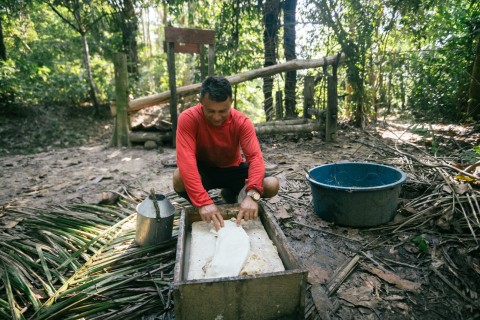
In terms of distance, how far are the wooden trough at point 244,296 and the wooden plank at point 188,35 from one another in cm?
454

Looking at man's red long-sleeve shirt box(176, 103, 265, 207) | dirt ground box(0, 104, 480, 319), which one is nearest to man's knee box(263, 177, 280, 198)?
man's red long-sleeve shirt box(176, 103, 265, 207)

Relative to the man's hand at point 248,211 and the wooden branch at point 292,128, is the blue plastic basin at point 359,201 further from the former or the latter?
the wooden branch at point 292,128

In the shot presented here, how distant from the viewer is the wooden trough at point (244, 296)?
1.43 metres

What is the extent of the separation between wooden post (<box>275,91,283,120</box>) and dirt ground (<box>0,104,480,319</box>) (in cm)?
83

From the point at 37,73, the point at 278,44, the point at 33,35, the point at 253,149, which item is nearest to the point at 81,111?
the point at 37,73

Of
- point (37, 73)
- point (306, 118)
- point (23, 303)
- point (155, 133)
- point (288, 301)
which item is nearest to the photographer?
point (288, 301)

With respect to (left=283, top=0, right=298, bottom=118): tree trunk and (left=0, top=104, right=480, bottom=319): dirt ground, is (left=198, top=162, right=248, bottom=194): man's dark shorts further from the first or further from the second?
(left=283, top=0, right=298, bottom=118): tree trunk

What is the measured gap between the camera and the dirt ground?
6.07ft

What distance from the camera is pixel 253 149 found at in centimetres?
246

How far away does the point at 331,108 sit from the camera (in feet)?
18.2

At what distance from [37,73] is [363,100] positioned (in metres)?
8.29

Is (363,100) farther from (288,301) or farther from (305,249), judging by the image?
(288,301)

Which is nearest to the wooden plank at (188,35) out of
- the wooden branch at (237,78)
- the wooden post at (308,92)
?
the wooden branch at (237,78)

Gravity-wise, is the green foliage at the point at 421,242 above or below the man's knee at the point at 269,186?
below
